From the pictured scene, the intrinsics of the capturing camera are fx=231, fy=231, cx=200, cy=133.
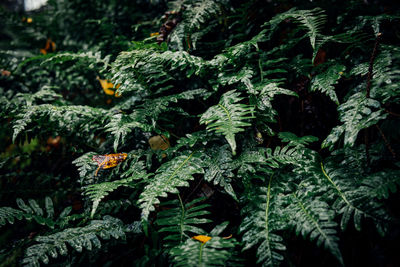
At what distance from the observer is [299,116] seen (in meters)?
1.83

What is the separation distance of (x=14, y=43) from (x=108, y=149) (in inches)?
93.9

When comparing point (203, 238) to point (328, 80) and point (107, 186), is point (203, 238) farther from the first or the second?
point (328, 80)

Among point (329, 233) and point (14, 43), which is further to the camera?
point (14, 43)

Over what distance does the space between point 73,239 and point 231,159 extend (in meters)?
0.95

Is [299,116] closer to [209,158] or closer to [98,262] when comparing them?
[209,158]

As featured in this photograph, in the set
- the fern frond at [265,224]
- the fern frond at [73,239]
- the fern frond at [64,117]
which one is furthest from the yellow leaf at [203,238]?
the fern frond at [64,117]

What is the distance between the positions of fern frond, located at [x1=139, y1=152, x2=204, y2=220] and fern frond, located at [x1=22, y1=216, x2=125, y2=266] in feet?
0.83

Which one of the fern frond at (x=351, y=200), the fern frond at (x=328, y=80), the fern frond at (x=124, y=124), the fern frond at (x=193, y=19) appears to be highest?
the fern frond at (x=193, y=19)

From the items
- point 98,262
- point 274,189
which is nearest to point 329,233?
point 274,189

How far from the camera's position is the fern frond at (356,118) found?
3.45ft

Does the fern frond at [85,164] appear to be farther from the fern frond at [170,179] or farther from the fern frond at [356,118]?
the fern frond at [356,118]

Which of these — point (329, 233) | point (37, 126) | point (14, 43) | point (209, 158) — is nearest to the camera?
point (329, 233)

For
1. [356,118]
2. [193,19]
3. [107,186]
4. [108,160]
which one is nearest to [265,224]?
[356,118]

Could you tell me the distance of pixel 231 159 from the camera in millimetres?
1307
